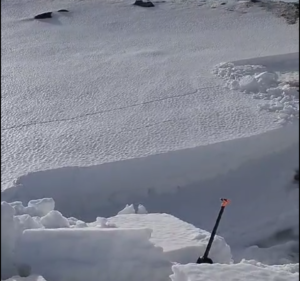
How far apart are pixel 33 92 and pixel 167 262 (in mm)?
2403

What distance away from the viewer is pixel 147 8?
6.71 meters

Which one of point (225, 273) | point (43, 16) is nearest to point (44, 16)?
point (43, 16)

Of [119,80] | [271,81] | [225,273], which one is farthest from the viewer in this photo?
[119,80]

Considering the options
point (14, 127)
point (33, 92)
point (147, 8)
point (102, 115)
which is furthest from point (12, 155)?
point (147, 8)

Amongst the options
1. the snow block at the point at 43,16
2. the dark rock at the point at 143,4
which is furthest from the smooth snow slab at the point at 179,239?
the dark rock at the point at 143,4

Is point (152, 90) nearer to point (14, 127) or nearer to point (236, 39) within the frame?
point (14, 127)

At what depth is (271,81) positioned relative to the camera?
14.2 feet

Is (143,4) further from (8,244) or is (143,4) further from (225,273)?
(225,273)

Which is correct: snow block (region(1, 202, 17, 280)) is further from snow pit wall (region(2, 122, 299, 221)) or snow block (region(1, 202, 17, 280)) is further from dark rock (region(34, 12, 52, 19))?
dark rock (region(34, 12, 52, 19))

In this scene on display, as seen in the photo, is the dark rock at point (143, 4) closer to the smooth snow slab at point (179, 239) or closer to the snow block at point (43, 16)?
the snow block at point (43, 16)

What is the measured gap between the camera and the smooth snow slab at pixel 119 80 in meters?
3.67

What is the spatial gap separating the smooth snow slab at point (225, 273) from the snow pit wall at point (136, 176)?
135 centimetres

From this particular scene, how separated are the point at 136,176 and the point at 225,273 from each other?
1467mm

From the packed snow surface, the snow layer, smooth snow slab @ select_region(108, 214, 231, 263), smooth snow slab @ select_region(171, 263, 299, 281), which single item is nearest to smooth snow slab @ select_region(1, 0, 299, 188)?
the packed snow surface
